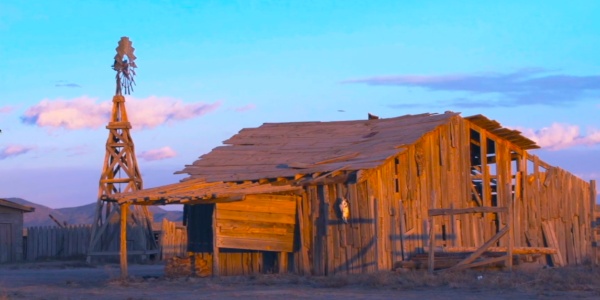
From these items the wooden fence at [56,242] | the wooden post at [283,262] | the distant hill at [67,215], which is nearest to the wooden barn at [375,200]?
the wooden post at [283,262]

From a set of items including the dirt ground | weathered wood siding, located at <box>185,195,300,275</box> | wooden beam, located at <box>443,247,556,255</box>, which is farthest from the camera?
weathered wood siding, located at <box>185,195,300,275</box>

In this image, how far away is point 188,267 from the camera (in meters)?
27.2

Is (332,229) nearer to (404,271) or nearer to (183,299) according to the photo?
(404,271)

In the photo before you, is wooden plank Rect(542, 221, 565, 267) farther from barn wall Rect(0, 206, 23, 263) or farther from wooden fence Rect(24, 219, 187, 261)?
barn wall Rect(0, 206, 23, 263)

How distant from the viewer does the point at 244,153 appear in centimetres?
3072

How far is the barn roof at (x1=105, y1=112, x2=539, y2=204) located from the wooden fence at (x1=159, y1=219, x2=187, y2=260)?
27.9ft

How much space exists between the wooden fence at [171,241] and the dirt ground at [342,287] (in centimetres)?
1348

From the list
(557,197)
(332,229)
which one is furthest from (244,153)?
(557,197)

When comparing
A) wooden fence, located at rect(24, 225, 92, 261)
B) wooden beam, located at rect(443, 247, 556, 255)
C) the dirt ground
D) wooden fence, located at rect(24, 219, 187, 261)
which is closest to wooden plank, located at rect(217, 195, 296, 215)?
the dirt ground

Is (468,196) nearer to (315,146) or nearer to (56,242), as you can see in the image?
(315,146)

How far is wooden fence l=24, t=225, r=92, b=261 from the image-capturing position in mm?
42156

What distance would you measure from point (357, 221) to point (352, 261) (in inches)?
A: 43.4

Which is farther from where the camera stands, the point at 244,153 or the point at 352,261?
the point at 244,153

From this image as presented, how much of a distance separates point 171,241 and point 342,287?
1890 cm
